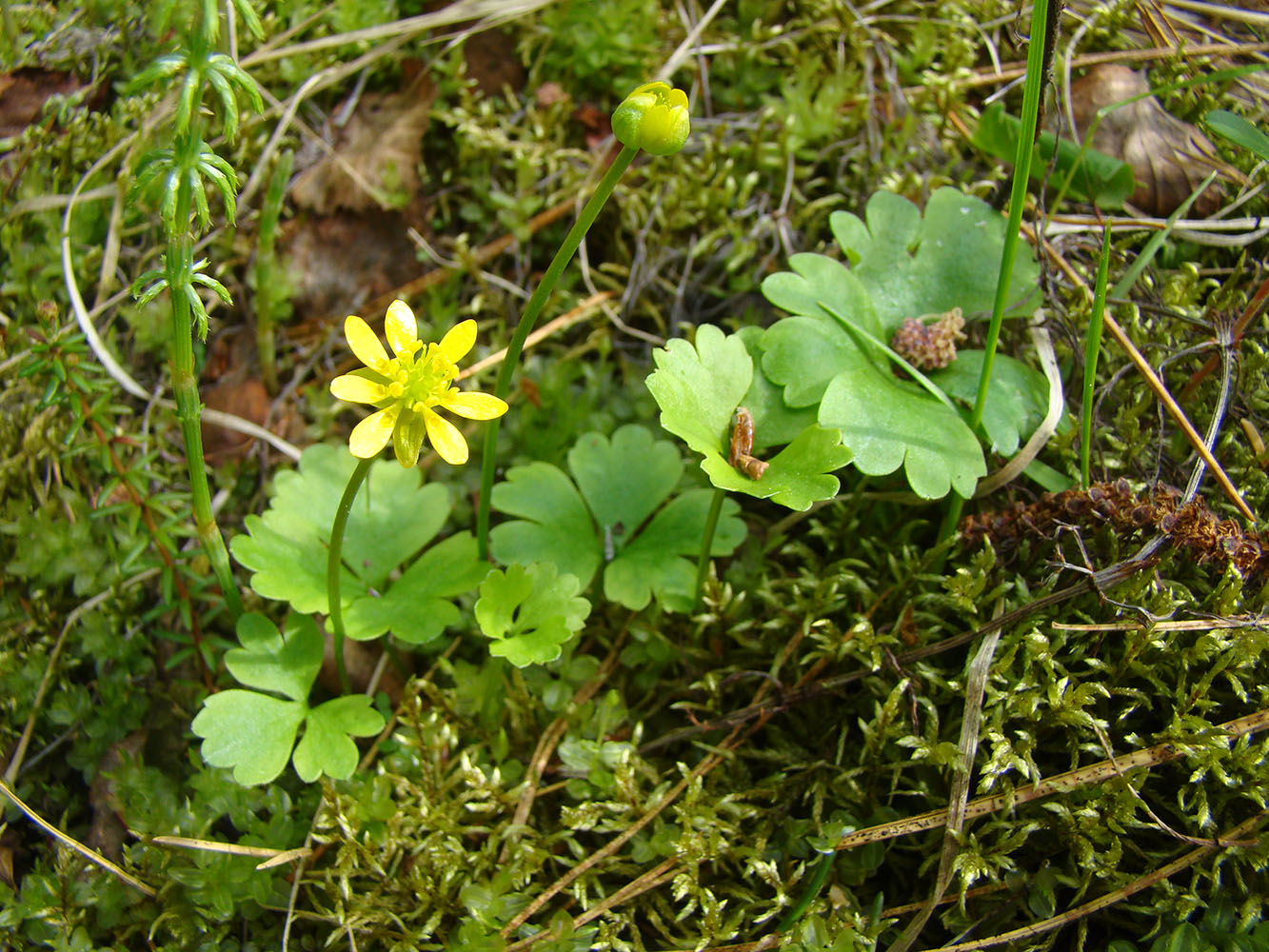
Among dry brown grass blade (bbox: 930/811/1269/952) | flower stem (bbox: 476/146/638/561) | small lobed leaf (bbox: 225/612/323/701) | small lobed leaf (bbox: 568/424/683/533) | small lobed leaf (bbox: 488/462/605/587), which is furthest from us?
small lobed leaf (bbox: 568/424/683/533)

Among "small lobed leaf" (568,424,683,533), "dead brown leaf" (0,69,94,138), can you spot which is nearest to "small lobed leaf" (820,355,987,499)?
"small lobed leaf" (568,424,683,533)

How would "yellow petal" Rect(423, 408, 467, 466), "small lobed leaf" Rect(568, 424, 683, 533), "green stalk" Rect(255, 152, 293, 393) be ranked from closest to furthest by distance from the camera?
"yellow petal" Rect(423, 408, 467, 466), "small lobed leaf" Rect(568, 424, 683, 533), "green stalk" Rect(255, 152, 293, 393)

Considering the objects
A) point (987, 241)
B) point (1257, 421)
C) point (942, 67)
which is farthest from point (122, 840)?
point (942, 67)

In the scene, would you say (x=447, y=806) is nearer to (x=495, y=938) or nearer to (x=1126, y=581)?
(x=495, y=938)

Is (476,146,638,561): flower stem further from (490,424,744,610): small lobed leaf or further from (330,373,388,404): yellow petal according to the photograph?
(330,373,388,404): yellow petal

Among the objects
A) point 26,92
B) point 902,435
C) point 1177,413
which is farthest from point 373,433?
point 26,92

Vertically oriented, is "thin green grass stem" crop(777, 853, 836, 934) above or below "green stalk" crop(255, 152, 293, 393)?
below
